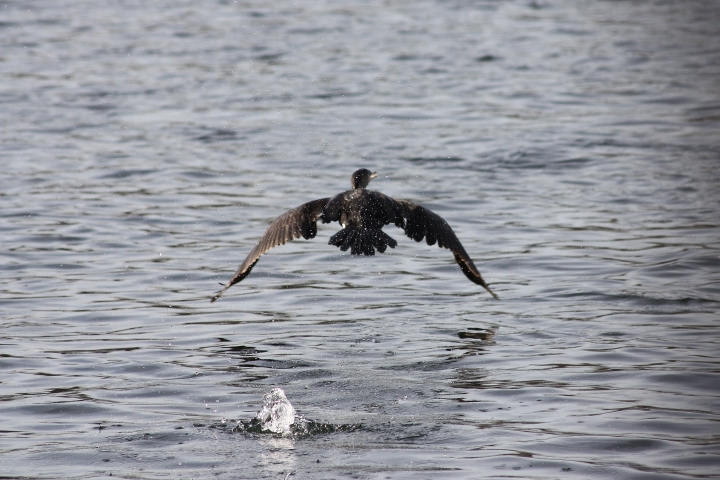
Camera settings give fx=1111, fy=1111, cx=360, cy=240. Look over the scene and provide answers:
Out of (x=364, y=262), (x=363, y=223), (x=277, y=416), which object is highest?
(x=363, y=223)

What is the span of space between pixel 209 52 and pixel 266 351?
575 inches

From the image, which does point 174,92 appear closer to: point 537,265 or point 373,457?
point 537,265

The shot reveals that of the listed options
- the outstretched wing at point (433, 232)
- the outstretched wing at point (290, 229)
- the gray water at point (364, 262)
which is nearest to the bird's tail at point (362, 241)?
the outstretched wing at point (433, 232)

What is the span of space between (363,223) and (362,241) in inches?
14.0

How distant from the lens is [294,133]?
1641 centimetres

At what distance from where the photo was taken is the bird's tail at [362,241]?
753cm

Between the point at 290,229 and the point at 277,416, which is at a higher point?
the point at 290,229

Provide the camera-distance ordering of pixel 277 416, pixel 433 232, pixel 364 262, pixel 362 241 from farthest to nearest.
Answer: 1. pixel 364 262
2. pixel 433 232
3. pixel 362 241
4. pixel 277 416

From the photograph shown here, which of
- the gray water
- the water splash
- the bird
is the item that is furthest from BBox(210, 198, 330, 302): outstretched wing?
the water splash

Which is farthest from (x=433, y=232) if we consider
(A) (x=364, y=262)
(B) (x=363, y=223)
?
(A) (x=364, y=262)

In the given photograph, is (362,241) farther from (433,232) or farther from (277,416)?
(277,416)

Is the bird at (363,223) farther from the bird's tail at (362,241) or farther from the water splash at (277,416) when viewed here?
the water splash at (277,416)

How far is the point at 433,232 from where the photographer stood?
8203 millimetres

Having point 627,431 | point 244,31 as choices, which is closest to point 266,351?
point 627,431
